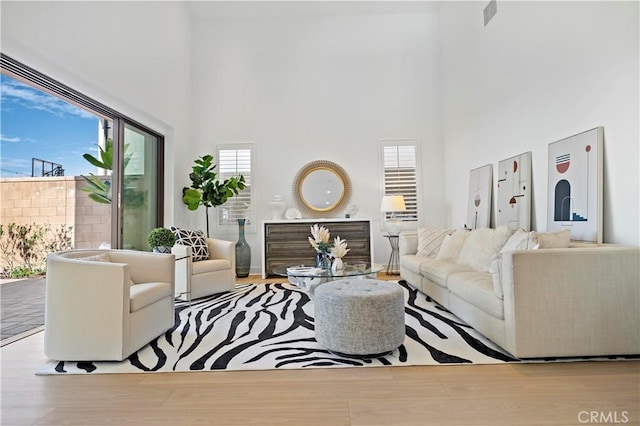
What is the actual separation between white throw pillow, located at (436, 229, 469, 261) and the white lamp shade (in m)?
1.28

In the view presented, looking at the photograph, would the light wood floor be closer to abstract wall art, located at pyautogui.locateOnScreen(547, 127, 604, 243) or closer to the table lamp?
abstract wall art, located at pyautogui.locateOnScreen(547, 127, 604, 243)

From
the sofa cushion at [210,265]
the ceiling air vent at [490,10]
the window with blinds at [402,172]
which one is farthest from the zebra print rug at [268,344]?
the ceiling air vent at [490,10]

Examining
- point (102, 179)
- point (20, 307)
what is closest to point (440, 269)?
point (102, 179)

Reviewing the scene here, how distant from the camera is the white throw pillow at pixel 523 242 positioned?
2662 millimetres

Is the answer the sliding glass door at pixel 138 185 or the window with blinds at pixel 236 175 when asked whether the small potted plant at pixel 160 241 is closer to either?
the sliding glass door at pixel 138 185

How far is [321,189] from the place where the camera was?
6.12 m

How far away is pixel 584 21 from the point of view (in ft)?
9.62

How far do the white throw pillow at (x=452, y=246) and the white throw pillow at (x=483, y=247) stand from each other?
246 millimetres

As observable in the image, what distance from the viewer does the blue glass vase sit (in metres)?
5.73

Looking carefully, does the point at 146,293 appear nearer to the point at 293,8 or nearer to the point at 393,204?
the point at 393,204

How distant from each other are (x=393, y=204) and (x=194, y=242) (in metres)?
3.07

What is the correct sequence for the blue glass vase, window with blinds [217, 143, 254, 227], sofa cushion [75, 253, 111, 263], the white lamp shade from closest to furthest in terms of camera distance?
sofa cushion [75, 253, 111, 263] < the white lamp shade < the blue glass vase < window with blinds [217, 143, 254, 227]

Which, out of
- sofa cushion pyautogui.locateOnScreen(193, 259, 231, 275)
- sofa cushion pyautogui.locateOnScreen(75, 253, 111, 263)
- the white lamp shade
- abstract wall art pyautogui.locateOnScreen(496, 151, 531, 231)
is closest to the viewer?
sofa cushion pyautogui.locateOnScreen(75, 253, 111, 263)

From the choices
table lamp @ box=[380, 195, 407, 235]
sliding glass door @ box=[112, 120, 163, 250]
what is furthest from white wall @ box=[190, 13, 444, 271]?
sliding glass door @ box=[112, 120, 163, 250]
